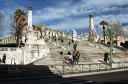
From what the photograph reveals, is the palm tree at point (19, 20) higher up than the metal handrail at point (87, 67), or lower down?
higher up

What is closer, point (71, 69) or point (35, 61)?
point (71, 69)

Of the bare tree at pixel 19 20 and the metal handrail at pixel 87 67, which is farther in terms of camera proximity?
the bare tree at pixel 19 20

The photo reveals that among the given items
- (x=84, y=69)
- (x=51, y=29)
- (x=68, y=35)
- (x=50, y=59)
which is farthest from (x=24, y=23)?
(x=84, y=69)

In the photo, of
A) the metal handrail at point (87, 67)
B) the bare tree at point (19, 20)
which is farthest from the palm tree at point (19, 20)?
the metal handrail at point (87, 67)

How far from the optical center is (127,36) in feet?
416

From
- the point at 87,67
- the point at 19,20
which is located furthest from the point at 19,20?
the point at 87,67

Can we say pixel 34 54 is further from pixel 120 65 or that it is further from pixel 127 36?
pixel 127 36

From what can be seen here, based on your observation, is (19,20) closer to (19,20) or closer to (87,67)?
(19,20)

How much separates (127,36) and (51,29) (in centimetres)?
3357

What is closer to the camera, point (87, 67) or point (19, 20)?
point (87, 67)

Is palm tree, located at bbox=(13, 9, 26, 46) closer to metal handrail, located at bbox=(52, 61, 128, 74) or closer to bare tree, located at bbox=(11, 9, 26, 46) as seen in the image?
bare tree, located at bbox=(11, 9, 26, 46)

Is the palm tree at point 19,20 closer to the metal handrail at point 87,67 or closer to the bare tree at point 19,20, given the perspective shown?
the bare tree at point 19,20

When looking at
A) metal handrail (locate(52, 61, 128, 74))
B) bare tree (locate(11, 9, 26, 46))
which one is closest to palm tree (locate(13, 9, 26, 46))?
bare tree (locate(11, 9, 26, 46))

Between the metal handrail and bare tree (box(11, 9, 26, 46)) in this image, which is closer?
the metal handrail
